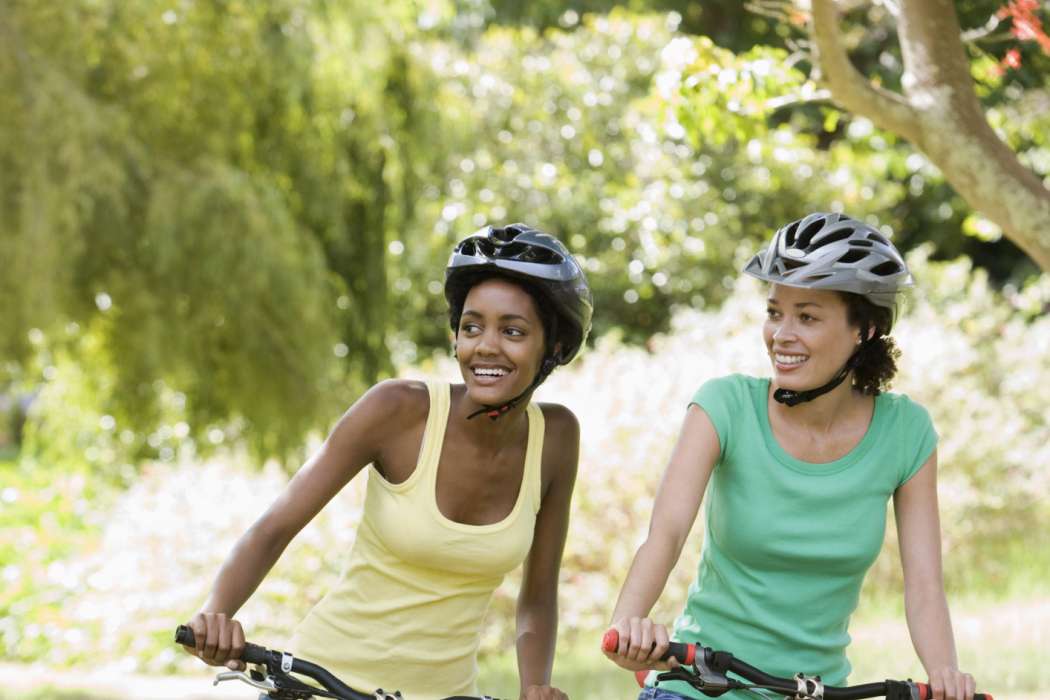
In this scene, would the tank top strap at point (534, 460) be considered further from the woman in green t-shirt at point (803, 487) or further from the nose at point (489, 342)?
the woman in green t-shirt at point (803, 487)

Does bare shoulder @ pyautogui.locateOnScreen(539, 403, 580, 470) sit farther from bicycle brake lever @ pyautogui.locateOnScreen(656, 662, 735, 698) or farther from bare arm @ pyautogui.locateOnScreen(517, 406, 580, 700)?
bicycle brake lever @ pyautogui.locateOnScreen(656, 662, 735, 698)

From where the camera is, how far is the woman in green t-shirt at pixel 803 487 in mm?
3521

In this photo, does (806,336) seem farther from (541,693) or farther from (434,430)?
(541,693)

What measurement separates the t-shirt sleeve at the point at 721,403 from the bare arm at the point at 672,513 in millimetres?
14

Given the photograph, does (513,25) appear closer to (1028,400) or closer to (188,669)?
(1028,400)

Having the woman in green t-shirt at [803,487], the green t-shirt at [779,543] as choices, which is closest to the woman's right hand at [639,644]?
the woman in green t-shirt at [803,487]

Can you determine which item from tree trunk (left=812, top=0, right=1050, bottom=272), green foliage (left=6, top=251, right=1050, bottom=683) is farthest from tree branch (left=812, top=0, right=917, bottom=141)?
green foliage (left=6, top=251, right=1050, bottom=683)

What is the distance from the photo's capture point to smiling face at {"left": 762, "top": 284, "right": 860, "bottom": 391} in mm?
3621

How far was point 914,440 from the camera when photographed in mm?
3684

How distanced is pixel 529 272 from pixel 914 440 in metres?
0.99

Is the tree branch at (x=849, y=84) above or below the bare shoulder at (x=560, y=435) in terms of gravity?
above

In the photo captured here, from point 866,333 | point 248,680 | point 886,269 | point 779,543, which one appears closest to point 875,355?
point 866,333

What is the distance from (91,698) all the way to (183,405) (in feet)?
11.8

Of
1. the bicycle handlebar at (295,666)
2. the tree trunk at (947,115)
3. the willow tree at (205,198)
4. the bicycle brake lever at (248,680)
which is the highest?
the willow tree at (205,198)
